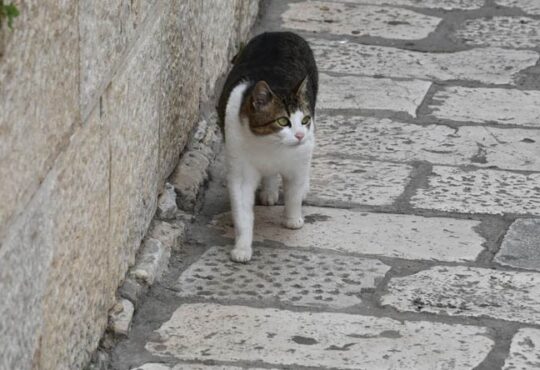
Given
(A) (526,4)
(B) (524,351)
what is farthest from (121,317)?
(A) (526,4)

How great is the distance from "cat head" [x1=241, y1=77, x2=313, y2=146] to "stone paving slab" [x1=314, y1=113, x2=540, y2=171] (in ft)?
3.88

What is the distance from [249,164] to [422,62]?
2.46 m

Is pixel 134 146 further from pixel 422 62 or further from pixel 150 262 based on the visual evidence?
pixel 422 62

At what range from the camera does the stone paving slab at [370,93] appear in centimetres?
659

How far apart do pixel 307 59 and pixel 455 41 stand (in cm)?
223

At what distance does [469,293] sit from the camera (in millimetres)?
4734

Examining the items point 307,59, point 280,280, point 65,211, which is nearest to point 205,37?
point 307,59

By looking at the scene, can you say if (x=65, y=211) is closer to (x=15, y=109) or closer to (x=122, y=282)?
(x=15, y=109)

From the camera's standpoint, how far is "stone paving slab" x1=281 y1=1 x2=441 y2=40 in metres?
7.64

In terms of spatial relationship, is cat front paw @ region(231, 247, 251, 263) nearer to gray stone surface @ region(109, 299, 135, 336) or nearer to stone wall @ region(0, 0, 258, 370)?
stone wall @ region(0, 0, 258, 370)

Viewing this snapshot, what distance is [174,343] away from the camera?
429 centimetres

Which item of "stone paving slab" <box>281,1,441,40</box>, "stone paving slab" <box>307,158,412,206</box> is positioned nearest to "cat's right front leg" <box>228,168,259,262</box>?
"stone paving slab" <box>307,158,412,206</box>

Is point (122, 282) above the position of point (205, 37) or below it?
below

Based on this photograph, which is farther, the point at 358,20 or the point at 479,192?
the point at 358,20
